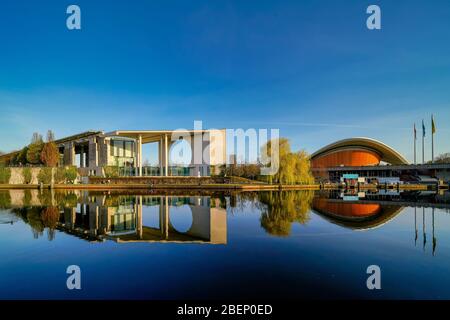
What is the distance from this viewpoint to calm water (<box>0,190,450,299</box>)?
4559mm

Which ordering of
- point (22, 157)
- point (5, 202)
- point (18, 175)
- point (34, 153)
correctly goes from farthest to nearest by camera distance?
point (22, 157) → point (34, 153) → point (18, 175) → point (5, 202)

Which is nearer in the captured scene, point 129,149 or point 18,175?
point 18,175

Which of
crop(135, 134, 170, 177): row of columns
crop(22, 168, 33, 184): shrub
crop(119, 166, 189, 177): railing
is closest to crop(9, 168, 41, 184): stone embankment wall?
crop(22, 168, 33, 184): shrub

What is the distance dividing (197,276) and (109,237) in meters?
4.67

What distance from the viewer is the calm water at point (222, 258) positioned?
4.56 metres

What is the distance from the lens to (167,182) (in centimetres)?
3769

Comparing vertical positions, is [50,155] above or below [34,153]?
below

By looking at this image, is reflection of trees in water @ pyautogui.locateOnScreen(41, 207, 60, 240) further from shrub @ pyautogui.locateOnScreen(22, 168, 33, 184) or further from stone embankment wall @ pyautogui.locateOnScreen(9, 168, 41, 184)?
stone embankment wall @ pyautogui.locateOnScreen(9, 168, 41, 184)

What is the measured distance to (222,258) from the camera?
6.32m

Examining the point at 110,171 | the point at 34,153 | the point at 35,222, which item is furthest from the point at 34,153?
the point at 35,222

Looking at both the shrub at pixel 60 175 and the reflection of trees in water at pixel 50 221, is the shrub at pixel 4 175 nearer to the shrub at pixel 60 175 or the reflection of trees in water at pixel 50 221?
the shrub at pixel 60 175

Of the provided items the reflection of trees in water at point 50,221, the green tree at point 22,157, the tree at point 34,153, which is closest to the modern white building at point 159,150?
the tree at point 34,153

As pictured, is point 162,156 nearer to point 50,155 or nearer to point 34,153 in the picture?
point 50,155
